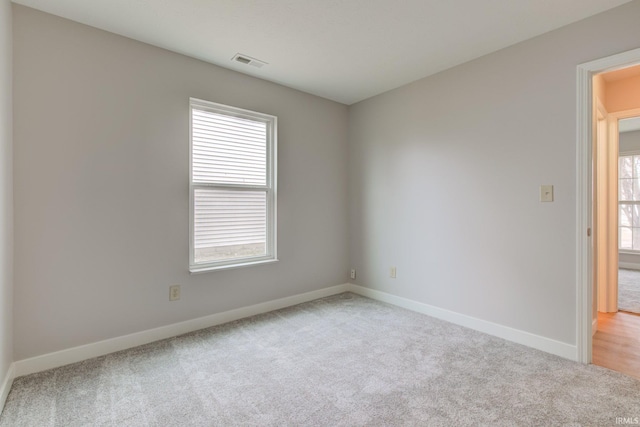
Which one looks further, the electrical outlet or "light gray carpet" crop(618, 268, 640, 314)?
"light gray carpet" crop(618, 268, 640, 314)

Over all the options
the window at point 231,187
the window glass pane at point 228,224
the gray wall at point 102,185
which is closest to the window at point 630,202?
the window at point 231,187

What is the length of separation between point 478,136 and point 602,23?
105cm

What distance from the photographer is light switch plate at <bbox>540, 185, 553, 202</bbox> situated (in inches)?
92.4

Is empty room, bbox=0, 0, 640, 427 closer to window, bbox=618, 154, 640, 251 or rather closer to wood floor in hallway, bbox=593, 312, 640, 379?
wood floor in hallway, bbox=593, 312, 640, 379

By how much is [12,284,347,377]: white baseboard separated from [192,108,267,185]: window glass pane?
4.31ft

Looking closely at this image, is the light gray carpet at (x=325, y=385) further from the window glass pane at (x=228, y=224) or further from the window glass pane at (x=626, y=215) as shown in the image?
the window glass pane at (x=626, y=215)

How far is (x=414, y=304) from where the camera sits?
330 centimetres

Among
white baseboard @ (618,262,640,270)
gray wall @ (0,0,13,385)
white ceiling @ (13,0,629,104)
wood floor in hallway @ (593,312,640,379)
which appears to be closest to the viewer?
gray wall @ (0,0,13,385)

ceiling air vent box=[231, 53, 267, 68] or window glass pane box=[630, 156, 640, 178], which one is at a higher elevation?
ceiling air vent box=[231, 53, 267, 68]

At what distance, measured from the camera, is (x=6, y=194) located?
6.16 feet

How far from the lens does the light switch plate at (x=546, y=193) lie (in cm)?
235

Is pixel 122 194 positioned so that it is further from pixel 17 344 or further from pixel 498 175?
pixel 498 175

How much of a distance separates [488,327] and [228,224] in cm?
262

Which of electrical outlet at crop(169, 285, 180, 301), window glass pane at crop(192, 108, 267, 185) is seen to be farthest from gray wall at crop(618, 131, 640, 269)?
electrical outlet at crop(169, 285, 180, 301)
